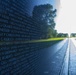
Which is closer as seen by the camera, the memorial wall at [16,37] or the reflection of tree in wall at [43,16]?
the memorial wall at [16,37]

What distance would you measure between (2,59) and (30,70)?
1753 millimetres

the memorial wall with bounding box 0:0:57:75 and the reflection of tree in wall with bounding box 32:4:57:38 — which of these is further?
the reflection of tree in wall with bounding box 32:4:57:38

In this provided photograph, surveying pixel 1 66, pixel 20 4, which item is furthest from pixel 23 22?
pixel 1 66

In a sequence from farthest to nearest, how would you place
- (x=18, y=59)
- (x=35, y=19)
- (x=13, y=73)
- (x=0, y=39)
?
(x=35, y=19)
(x=18, y=59)
(x=13, y=73)
(x=0, y=39)

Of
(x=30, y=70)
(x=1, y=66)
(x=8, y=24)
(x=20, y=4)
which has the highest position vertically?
(x=20, y=4)

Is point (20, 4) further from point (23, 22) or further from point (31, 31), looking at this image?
point (31, 31)

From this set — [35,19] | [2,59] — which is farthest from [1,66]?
[35,19]

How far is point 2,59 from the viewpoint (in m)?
3.08

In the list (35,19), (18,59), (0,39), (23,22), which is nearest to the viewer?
(0,39)

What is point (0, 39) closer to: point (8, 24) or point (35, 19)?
point (8, 24)

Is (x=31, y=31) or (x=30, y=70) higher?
(x=31, y=31)

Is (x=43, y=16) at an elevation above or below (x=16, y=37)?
above

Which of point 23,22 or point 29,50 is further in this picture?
point 29,50

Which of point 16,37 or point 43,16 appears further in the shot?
point 43,16
